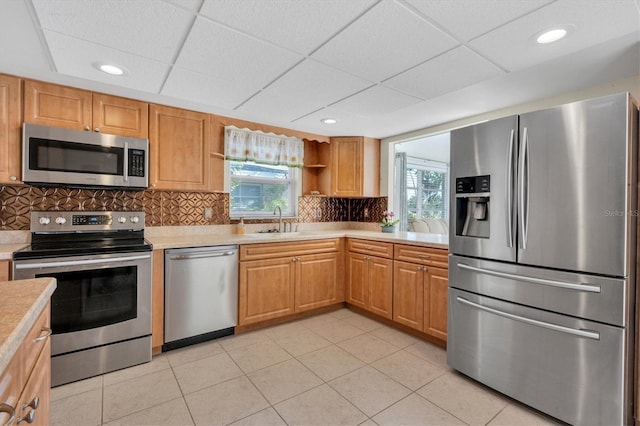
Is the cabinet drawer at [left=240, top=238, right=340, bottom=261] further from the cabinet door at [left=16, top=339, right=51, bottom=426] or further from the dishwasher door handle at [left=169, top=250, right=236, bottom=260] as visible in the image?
the cabinet door at [left=16, top=339, right=51, bottom=426]

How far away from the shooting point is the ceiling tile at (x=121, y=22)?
1.45 metres

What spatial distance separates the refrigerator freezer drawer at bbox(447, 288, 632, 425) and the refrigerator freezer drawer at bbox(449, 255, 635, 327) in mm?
52

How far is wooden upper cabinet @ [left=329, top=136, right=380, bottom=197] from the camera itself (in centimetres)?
405

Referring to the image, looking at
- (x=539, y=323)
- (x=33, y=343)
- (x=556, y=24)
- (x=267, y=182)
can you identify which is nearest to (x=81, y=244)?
(x=33, y=343)

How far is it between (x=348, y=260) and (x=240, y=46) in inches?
99.6

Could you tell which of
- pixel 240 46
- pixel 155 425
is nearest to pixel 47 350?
pixel 155 425

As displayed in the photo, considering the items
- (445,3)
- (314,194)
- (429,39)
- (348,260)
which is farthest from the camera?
(314,194)

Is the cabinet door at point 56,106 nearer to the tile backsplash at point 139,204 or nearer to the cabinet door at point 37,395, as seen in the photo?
the tile backsplash at point 139,204

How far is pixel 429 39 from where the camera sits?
1.73m

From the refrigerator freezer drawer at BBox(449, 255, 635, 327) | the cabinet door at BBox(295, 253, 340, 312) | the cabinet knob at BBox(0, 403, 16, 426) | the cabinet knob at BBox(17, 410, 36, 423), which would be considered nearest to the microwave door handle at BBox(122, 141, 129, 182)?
the cabinet door at BBox(295, 253, 340, 312)

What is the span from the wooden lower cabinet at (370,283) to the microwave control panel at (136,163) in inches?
89.9

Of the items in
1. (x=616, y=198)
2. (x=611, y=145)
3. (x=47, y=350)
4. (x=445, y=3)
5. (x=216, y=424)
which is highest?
(x=445, y=3)

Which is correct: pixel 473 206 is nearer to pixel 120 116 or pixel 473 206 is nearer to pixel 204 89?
pixel 204 89

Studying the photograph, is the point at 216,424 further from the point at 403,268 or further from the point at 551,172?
the point at 551,172
